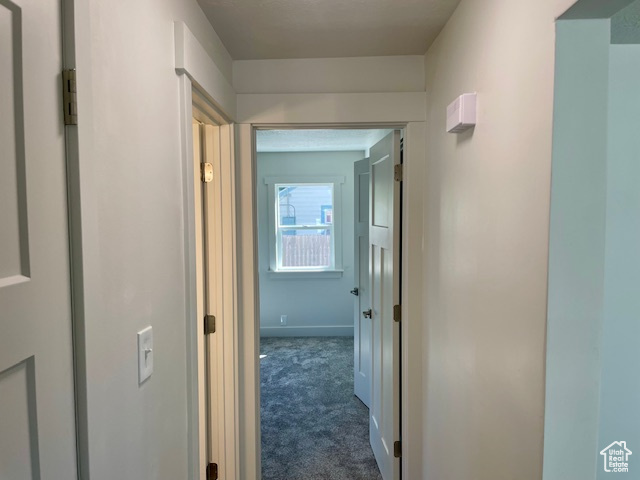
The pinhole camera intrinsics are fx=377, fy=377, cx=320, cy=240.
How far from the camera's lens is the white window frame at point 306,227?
461cm

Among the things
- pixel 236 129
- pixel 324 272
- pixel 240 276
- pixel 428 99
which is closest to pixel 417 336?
pixel 240 276

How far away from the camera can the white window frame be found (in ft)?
15.1

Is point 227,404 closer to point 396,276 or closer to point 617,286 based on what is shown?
point 396,276

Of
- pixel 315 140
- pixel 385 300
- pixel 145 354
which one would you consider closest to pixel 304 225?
pixel 315 140

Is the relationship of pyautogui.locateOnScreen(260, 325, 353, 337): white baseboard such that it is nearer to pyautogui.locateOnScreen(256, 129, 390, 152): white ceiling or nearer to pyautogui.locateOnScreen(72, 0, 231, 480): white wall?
pyautogui.locateOnScreen(256, 129, 390, 152): white ceiling

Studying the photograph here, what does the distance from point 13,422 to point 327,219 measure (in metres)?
4.23

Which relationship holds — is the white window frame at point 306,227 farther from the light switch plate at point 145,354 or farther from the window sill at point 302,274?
the light switch plate at point 145,354

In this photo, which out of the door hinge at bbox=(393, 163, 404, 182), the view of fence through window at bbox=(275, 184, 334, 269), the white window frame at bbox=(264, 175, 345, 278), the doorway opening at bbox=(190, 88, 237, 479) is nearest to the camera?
the doorway opening at bbox=(190, 88, 237, 479)

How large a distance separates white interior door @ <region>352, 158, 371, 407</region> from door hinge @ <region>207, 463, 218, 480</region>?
1.18 metres

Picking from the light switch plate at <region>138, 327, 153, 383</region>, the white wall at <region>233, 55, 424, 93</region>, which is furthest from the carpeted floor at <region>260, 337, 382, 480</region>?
Answer: the white wall at <region>233, 55, 424, 93</region>

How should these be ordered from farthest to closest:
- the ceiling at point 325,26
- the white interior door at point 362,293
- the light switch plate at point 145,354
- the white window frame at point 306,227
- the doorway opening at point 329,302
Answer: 1. the white window frame at point 306,227
2. the white interior door at point 362,293
3. the doorway opening at point 329,302
4. the ceiling at point 325,26
5. the light switch plate at point 145,354

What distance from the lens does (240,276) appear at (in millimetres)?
1900

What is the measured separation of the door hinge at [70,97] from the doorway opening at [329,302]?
152 centimetres

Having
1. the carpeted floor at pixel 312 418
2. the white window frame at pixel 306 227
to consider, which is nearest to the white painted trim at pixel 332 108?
the carpeted floor at pixel 312 418
